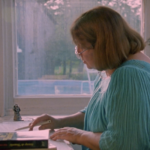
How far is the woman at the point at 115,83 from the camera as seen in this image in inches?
37.5

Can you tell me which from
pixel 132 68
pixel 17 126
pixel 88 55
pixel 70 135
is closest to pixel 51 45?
pixel 17 126

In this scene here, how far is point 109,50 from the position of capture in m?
1.03

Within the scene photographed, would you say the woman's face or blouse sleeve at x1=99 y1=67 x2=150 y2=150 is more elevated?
the woman's face

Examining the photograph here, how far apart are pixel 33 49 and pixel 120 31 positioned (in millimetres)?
1092

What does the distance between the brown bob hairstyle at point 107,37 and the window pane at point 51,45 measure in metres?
0.93

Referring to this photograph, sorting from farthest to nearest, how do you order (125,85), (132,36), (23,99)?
(23,99)
(132,36)
(125,85)

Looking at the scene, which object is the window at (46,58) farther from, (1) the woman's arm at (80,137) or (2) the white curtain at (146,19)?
(1) the woman's arm at (80,137)

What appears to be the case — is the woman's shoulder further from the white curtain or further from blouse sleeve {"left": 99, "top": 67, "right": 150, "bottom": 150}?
the white curtain

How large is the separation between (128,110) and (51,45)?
1193 millimetres

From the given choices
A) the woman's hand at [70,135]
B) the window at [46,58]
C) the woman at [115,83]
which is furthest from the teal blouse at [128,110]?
the window at [46,58]

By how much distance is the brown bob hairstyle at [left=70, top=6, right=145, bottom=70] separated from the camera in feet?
3.38

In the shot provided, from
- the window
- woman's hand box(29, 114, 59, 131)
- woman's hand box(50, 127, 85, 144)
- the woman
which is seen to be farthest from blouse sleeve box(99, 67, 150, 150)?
the window

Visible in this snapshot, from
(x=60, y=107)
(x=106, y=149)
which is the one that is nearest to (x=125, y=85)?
(x=106, y=149)

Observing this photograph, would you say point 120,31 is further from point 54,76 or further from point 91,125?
point 54,76
